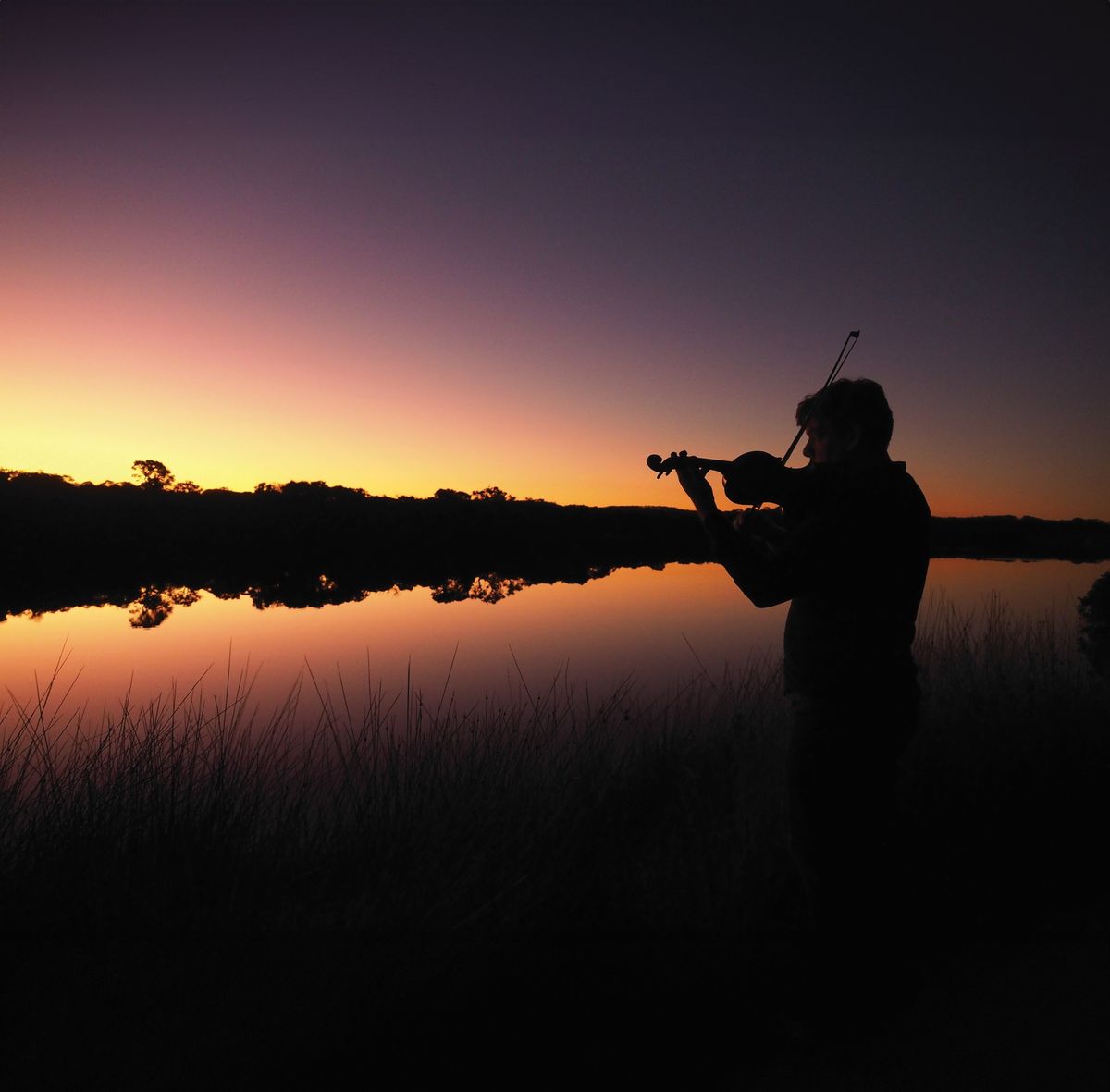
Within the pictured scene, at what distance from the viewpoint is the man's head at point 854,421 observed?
2.24 m

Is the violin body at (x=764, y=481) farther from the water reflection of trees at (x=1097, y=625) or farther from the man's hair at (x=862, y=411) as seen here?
the water reflection of trees at (x=1097, y=625)

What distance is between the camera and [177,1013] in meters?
2.30

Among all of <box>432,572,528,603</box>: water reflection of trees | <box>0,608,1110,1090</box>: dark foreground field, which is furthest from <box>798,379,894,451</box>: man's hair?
<box>432,572,528,603</box>: water reflection of trees

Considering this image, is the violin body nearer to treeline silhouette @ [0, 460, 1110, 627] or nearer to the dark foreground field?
the dark foreground field

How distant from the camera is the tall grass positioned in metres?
2.87

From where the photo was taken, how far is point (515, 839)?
11.1ft

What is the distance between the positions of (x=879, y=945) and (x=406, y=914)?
171cm

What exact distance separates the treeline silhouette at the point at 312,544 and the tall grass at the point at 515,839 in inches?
581

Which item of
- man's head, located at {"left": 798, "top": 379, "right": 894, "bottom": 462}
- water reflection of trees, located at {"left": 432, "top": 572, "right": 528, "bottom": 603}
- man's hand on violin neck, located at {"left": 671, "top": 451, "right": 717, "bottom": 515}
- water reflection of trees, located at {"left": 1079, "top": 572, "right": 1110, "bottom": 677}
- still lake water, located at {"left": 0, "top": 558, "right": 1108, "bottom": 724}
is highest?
man's head, located at {"left": 798, "top": 379, "right": 894, "bottom": 462}

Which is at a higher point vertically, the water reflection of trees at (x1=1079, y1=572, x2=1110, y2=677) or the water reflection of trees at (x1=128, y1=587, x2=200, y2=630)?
the water reflection of trees at (x1=1079, y1=572, x2=1110, y2=677)

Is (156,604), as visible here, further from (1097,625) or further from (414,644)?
(1097,625)

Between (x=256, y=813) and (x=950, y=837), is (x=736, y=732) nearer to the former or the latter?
(x=950, y=837)

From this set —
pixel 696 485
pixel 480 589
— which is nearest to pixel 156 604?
pixel 480 589

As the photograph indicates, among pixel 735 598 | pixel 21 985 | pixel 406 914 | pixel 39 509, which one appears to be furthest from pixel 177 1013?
pixel 39 509
